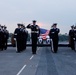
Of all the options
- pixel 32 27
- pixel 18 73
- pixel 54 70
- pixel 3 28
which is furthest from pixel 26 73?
pixel 3 28

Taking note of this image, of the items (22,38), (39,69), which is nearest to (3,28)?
(22,38)

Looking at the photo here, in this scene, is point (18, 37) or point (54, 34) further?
point (18, 37)

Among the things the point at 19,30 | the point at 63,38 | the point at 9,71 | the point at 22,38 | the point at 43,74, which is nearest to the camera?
the point at 43,74

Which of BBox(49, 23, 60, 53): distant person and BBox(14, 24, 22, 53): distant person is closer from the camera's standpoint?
BBox(49, 23, 60, 53): distant person

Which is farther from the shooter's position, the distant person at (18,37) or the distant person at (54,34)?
the distant person at (18,37)

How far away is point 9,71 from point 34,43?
12073mm

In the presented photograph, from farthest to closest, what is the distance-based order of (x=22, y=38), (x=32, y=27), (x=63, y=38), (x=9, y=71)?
(x=63, y=38) < (x=22, y=38) < (x=32, y=27) < (x=9, y=71)

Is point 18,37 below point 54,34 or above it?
below

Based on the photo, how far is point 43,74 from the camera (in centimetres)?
1305

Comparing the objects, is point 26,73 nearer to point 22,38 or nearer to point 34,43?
point 34,43

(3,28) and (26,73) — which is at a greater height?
(3,28)

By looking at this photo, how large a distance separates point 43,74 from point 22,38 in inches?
635

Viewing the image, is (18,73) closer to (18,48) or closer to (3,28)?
(18,48)

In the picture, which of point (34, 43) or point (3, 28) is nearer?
point (34, 43)
